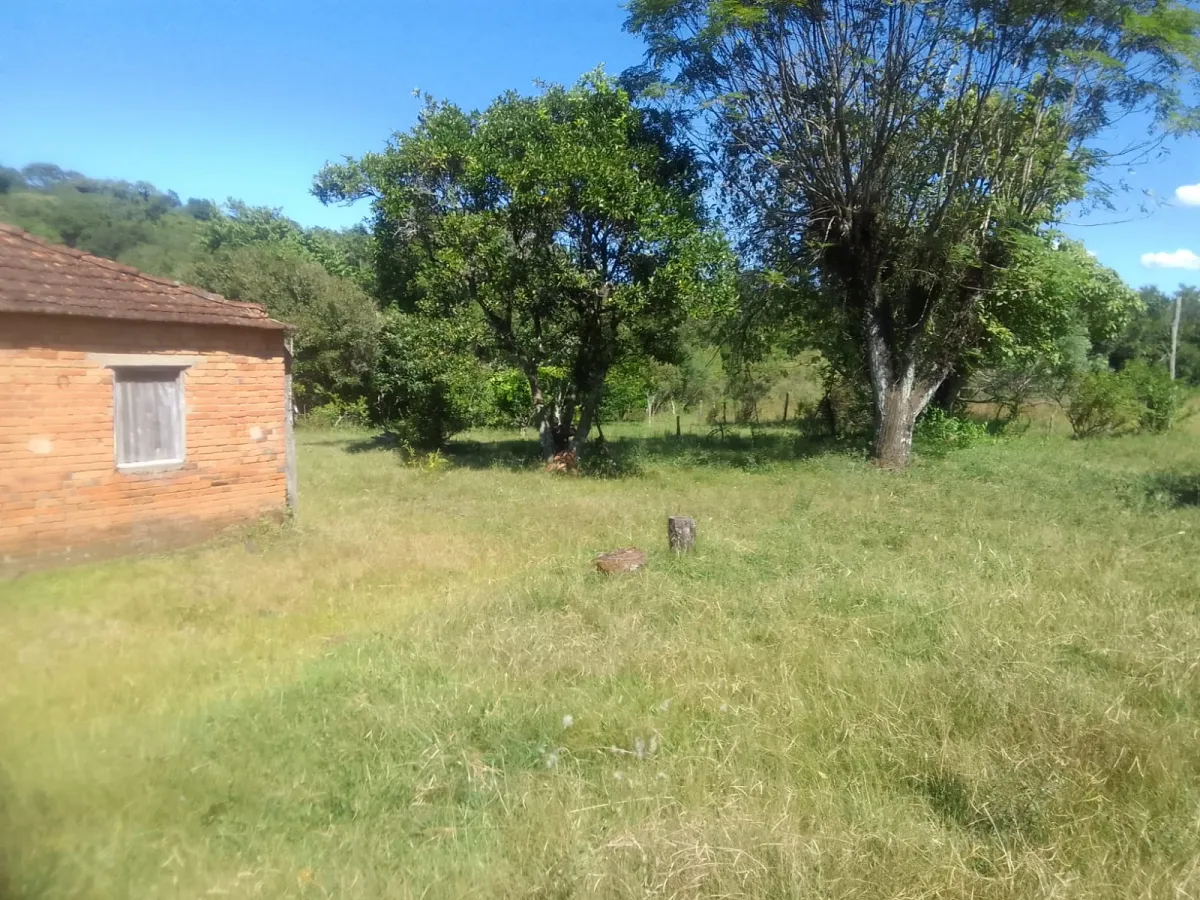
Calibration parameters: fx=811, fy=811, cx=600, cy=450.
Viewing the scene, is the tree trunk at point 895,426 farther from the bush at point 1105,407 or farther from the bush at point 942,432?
the bush at point 1105,407

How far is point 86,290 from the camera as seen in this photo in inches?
330

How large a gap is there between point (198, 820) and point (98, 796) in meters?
0.50

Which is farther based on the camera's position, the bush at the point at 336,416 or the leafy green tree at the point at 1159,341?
the leafy green tree at the point at 1159,341

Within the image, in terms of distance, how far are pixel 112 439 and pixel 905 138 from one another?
45.0ft

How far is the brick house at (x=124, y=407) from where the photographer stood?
26.1 feet

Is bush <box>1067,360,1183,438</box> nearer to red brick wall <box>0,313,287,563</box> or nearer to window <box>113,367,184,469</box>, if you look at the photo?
red brick wall <box>0,313,287,563</box>

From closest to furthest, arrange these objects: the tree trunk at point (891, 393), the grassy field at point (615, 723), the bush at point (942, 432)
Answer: the grassy field at point (615, 723) < the tree trunk at point (891, 393) < the bush at point (942, 432)

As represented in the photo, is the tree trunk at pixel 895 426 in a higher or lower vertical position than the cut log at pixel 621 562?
higher

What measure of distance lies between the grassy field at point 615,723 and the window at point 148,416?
→ 1188mm

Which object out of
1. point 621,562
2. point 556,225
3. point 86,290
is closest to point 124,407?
point 86,290

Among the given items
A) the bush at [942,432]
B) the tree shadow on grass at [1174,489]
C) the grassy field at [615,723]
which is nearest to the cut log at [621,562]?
the grassy field at [615,723]

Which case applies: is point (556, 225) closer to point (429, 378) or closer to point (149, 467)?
point (429, 378)

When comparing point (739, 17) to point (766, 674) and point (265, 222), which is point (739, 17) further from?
point (265, 222)

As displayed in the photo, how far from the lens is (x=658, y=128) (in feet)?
53.5
